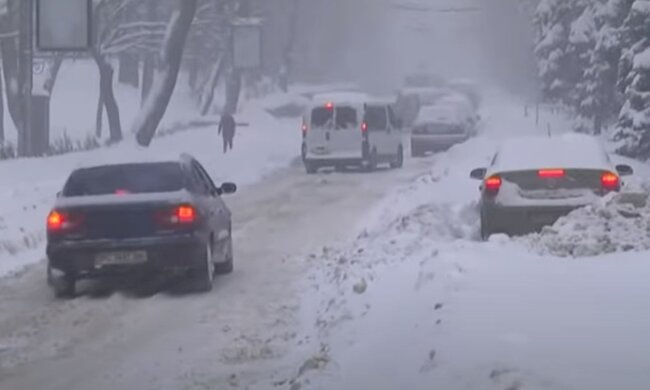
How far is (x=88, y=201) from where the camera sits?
14.9 meters

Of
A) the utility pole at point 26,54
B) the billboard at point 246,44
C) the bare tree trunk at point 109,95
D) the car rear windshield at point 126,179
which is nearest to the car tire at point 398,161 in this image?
the bare tree trunk at point 109,95

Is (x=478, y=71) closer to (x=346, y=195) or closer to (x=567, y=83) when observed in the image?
(x=567, y=83)

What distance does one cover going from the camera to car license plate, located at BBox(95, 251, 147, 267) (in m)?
14.8

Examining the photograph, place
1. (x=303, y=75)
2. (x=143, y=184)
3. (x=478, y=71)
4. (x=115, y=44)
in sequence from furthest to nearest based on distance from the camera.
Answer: (x=478, y=71) < (x=303, y=75) < (x=115, y=44) < (x=143, y=184)

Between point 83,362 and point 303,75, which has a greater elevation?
point 83,362

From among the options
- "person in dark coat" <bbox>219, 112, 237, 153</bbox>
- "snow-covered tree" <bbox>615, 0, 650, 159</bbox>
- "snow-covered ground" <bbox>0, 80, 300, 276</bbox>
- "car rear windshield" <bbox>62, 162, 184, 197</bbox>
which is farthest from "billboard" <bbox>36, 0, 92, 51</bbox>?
"car rear windshield" <bbox>62, 162, 184, 197</bbox>

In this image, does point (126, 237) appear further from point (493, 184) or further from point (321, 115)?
point (321, 115)

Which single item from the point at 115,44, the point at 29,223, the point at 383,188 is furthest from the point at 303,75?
the point at 29,223

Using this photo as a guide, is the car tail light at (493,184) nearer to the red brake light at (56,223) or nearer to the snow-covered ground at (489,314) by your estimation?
the snow-covered ground at (489,314)

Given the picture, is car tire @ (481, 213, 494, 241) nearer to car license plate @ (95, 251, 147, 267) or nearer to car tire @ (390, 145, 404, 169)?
car license plate @ (95, 251, 147, 267)

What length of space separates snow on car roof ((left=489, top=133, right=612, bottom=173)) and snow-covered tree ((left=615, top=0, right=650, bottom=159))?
13831 millimetres

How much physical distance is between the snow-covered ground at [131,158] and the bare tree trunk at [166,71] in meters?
Result: 0.72

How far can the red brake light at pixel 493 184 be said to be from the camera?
54.6ft

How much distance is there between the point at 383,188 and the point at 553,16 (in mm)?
21802
